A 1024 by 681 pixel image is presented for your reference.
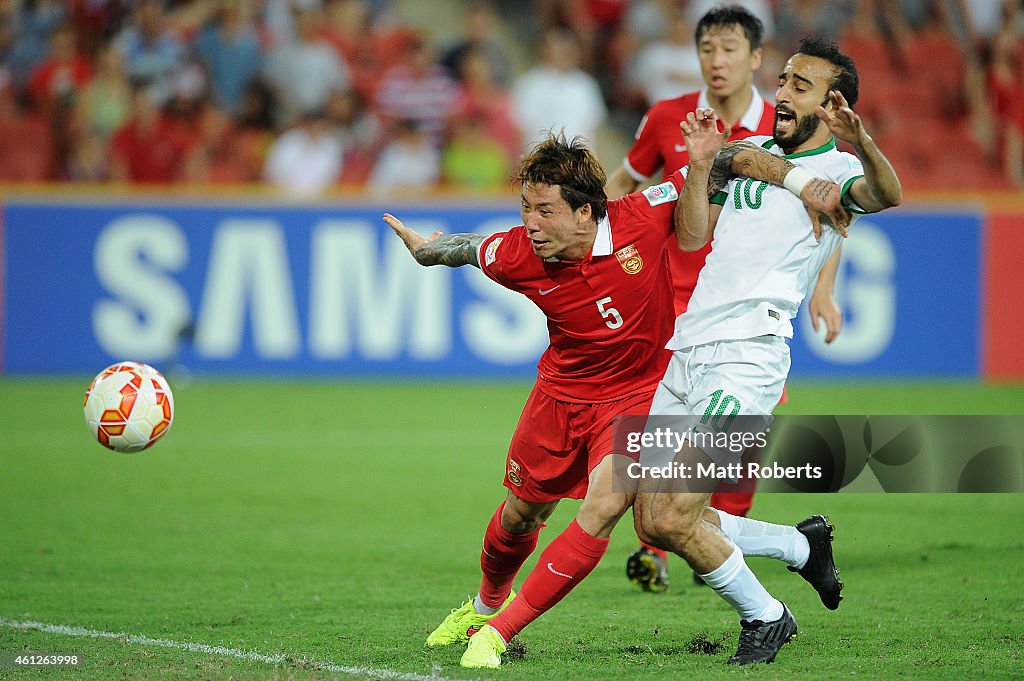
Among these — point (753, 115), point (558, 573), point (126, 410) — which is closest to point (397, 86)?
point (753, 115)

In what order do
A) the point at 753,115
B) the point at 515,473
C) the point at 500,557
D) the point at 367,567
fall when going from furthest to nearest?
the point at 367,567 < the point at 753,115 < the point at 500,557 < the point at 515,473

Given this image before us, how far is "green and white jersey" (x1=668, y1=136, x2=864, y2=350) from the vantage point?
4684 mm

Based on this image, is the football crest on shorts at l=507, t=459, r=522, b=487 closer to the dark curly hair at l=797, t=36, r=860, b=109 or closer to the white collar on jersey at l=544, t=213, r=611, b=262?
the white collar on jersey at l=544, t=213, r=611, b=262

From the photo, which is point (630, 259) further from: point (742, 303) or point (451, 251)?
point (451, 251)

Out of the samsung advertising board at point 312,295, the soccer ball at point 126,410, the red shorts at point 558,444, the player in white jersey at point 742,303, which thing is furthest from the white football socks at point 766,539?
the samsung advertising board at point 312,295

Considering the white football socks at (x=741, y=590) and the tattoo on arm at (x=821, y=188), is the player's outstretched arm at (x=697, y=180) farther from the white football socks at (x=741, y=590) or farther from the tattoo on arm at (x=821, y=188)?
the white football socks at (x=741, y=590)

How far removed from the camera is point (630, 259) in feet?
15.4

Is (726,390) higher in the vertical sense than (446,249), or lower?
lower

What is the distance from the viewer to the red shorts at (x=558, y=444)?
187 inches

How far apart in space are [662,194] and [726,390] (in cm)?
75

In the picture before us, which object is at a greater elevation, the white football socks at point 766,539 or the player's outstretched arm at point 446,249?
the player's outstretched arm at point 446,249

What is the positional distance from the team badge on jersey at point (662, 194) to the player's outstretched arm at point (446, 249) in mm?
638

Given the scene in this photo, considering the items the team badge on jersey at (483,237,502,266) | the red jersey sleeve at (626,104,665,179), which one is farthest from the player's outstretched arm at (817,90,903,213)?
the red jersey sleeve at (626,104,665,179)

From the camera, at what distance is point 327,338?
488 inches
